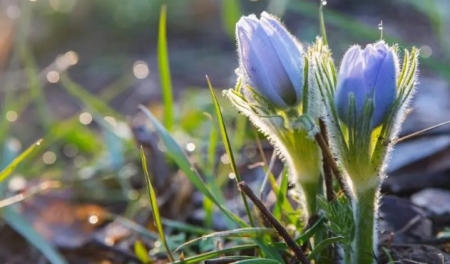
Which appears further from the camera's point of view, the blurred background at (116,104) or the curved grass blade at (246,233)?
the blurred background at (116,104)

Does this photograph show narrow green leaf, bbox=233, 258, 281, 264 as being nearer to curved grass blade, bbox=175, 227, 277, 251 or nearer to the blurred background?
curved grass blade, bbox=175, 227, 277, 251

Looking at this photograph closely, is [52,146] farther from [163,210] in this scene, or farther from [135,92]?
[135,92]

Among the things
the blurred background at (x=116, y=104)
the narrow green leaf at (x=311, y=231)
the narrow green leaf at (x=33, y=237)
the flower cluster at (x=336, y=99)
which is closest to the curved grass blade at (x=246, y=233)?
the narrow green leaf at (x=311, y=231)

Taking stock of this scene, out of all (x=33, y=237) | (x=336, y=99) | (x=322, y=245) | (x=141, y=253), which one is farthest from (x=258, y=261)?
(x=33, y=237)

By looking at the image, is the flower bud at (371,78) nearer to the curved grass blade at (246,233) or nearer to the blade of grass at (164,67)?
the curved grass blade at (246,233)

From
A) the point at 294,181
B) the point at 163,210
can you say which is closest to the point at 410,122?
the point at 163,210

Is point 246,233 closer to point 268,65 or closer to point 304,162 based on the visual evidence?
point 304,162

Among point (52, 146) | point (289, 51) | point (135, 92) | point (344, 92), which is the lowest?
point (344, 92)
